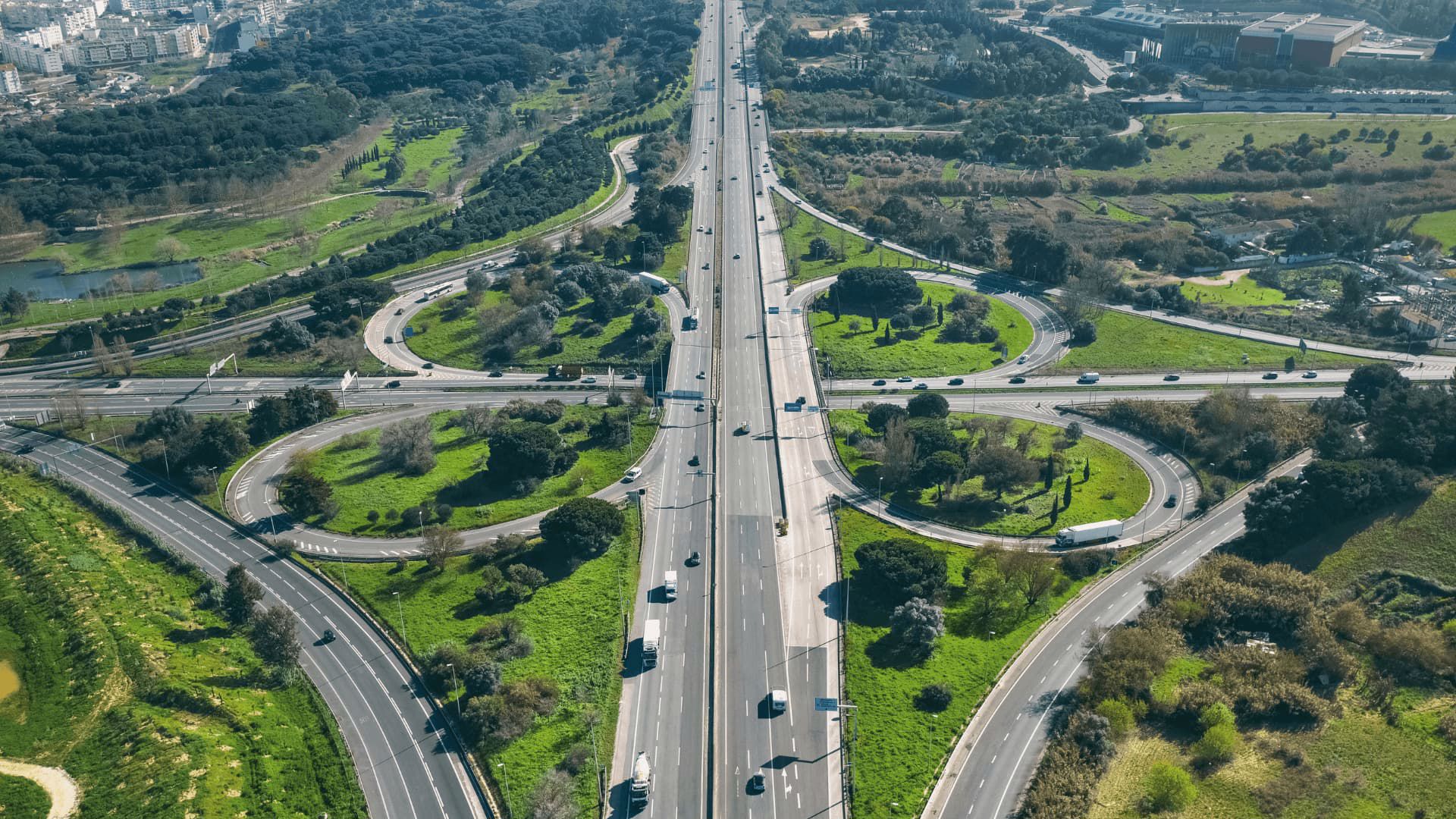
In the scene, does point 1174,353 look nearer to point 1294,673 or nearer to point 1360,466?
point 1360,466

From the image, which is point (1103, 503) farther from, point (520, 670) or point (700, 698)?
point (520, 670)

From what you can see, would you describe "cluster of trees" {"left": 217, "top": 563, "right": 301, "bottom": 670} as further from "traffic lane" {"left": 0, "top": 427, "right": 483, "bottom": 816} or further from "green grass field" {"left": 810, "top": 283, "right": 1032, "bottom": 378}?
"green grass field" {"left": 810, "top": 283, "right": 1032, "bottom": 378}

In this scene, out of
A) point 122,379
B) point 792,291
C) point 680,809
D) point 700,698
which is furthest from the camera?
point 792,291

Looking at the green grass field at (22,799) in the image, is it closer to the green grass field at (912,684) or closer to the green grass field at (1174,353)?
the green grass field at (912,684)

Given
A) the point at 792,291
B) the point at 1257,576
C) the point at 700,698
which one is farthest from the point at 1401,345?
the point at 700,698

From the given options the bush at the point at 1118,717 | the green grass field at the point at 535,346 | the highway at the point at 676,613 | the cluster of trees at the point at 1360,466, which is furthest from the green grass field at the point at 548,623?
the cluster of trees at the point at 1360,466
